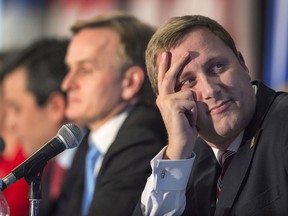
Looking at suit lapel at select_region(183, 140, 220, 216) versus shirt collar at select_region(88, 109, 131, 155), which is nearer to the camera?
suit lapel at select_region(183, 140, 220, 216)

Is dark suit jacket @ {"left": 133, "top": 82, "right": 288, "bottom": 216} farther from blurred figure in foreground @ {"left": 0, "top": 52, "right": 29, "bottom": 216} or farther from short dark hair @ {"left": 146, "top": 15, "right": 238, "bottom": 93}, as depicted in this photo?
blurred figure in foreground @ {"left": 0, "top": 52, "right": 29, "bottom": 216}

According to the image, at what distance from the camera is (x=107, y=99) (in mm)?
3076

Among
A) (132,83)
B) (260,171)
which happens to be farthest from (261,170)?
(132,83)

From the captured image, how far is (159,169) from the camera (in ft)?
6.52

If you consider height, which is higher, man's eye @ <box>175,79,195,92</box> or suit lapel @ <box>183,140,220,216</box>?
man's eye @ <box>175,79,195,92</box>

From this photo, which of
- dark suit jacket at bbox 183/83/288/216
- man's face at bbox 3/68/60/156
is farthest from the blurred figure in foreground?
dark suit jacket at bbox 183/83/288/216

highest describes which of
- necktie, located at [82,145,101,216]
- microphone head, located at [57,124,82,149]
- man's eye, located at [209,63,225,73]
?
man's eye, located at [209,63,225,73]

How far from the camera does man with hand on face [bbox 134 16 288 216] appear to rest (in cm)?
189

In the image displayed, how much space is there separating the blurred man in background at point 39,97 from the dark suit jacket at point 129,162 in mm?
994

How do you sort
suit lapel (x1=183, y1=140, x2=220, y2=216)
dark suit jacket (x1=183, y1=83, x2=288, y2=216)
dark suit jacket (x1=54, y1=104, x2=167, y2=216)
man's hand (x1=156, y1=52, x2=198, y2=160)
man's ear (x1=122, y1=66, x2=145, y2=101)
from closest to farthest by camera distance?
dark suit jacket (x1=183, y1=83, x2=288, y2=216), man's hand (x1=156, y1=52, x2=198, y2=160), suit lapel (x1=183, y1=140, x2=220, y2=216), dark suit jacket (x1=54, y1=104, x2=167, y2=216), man's ear (x1=122, y1=66, x2=145, y2=101)

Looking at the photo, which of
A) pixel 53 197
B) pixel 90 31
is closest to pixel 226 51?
pixel 90 31

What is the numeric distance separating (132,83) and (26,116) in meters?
1.13

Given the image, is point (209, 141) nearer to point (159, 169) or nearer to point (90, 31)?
point (159, 169)

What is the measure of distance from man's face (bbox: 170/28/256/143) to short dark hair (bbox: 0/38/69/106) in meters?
1.95
